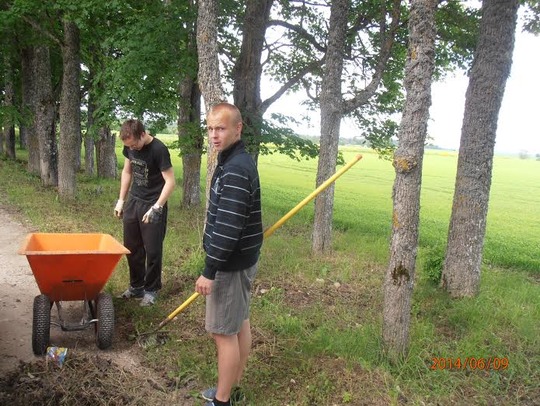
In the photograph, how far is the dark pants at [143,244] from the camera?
189 inches

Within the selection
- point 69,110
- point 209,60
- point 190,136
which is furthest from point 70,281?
point 69,110

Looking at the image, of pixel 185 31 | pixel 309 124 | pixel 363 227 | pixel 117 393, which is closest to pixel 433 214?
pixel 363 227

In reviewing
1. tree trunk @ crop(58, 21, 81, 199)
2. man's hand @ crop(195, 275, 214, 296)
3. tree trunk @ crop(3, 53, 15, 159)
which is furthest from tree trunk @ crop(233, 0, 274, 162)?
tree trunk @ crop(3, 53, 15, 159)

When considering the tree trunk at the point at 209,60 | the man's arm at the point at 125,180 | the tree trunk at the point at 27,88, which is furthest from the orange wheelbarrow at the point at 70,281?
the tree trunk at the point at 27,88

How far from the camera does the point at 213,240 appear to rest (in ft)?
9.09

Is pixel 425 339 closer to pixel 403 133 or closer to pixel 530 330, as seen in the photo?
pixel 530 330

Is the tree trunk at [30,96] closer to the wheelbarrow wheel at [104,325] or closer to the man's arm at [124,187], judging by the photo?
the man's arm at [124,187]

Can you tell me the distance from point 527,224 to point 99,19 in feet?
54.3

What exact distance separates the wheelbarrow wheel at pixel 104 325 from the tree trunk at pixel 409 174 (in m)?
2.35

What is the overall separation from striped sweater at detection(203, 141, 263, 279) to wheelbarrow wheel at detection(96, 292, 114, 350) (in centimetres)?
156

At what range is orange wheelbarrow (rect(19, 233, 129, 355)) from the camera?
3.60 meters
